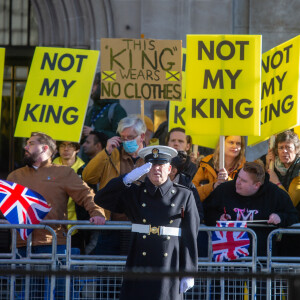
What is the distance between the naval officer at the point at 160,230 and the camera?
7.17 meters

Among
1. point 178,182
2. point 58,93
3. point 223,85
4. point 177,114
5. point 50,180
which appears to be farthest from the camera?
point 177,114

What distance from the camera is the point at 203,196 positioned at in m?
8.69

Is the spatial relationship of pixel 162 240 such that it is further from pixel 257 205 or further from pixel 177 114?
pixel 177 114

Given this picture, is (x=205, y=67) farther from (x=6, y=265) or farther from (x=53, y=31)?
→ (x=53, y=31)

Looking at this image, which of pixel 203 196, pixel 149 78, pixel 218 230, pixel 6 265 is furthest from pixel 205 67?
pixel 6 265

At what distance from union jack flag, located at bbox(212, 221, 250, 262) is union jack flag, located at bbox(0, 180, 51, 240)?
1.44 meters

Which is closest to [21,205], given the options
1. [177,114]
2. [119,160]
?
[119,160]

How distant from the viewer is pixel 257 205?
8.28m

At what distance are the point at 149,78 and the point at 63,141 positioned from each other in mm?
1083

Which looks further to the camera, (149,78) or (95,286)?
(149,78)

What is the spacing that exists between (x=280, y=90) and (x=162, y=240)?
289cm

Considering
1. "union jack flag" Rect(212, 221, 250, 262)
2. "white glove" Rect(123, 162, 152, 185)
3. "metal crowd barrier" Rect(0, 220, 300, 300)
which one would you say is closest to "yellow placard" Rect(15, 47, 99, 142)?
"metal crowd barrier" Rect(0, 220, 300, 300)

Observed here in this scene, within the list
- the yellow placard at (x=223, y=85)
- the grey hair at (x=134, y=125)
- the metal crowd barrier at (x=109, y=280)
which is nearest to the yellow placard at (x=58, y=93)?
the grey hair at (x=134, y=125)

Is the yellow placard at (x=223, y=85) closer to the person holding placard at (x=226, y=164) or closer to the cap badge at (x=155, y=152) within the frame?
the person holding placard at (x=226, y=164)
